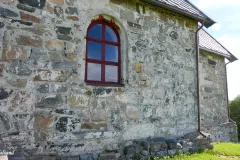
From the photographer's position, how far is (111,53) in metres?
5.30

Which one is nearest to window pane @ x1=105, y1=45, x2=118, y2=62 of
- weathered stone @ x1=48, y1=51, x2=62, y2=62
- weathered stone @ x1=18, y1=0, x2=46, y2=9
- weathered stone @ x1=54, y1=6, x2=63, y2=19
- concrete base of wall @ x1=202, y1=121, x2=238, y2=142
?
weathered stone @ x1=48, y1=51, x2=62, y2=62

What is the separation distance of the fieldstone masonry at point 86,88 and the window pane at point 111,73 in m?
0.19

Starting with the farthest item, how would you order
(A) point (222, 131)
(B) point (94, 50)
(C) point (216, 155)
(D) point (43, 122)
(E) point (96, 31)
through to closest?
(A) point (222, 131) < (C) point (216, 155) < (E) point (96, 31) < (B) point (94, 50) < (D) point (43, 122)

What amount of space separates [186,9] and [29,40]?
14.4 ft

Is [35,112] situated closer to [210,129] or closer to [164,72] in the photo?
[164,72]

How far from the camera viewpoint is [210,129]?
9.88 metres

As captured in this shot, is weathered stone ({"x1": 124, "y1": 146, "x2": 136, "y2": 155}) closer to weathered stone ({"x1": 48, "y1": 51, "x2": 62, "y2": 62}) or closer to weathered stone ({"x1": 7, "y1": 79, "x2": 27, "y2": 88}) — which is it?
weathered stone ({"x1": 48, "y1": 51, "x2": 62, "y2": 62})

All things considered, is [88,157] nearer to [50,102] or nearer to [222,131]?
[50,102]

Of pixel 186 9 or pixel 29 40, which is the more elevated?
pixel 186 9

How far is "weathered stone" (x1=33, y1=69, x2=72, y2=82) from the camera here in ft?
14.1

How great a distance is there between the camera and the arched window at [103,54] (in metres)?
5.01

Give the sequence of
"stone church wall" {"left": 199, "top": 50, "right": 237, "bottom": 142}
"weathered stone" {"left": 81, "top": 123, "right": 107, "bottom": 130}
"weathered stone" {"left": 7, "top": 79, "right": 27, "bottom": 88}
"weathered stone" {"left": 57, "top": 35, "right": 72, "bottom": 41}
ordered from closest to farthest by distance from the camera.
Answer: "weathered stone" {"left": 7, "top": 79, "right": 27, "bottom": 88} → "weathered stone" {"left": 57, "top": 35, "right": 72, "bottom": 41} → "weathered stone" {"left": 81, "top": 123, "right": 107, "bottom": 130} → "stone church wall" {"left": 199, "top": 50, "right": 237, "bottom": 142}

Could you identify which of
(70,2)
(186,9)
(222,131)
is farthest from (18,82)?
(222,131)

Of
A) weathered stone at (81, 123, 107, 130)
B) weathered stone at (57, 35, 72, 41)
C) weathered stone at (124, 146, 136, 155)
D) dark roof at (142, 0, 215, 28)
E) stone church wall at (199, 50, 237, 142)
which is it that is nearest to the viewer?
weathered stone at (57, 35, 72, 41)
